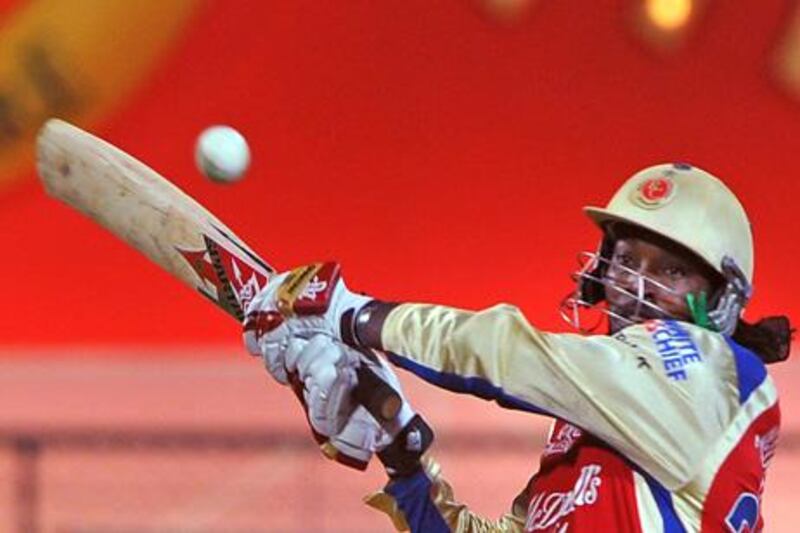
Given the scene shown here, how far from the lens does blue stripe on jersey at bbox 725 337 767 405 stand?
185 centimetres

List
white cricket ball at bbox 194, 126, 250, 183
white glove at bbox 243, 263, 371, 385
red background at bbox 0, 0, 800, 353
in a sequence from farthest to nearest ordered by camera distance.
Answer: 1. red background at bbox 0, 0, 800, 353
2. white cricket ball at bbox 194, 126, 250, 183
3. white glove at bbox 243, 263, 371, 385

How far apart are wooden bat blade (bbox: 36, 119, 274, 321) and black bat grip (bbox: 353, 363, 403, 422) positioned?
22cm

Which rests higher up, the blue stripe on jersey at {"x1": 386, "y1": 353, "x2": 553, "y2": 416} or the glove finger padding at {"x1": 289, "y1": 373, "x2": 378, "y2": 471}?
the blue stripe on jersey at {"x1": 386, "y1": 353, "x2": 553, "y2": 416}

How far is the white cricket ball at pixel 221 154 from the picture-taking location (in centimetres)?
232

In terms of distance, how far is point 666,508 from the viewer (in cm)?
183

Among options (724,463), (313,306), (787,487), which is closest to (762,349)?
(724,463)

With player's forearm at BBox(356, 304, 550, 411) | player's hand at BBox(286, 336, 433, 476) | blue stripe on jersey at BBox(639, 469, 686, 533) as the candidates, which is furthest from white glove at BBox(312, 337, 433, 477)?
blue stripe on jersey at BBox(639, 469, 686, 533)

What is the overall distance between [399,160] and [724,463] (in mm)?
1994

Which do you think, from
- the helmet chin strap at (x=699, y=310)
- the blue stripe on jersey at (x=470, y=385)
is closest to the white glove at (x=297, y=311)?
the blue stripe on jersey at (x=470, y=385)

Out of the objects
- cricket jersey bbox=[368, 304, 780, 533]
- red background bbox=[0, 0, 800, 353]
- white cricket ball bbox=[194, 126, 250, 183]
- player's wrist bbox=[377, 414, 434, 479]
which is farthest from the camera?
red background bbox=[0, 0, 800, 353]

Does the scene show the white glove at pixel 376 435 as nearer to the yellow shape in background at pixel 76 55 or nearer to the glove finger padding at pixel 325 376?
the glove finger padding at pixel 325 376

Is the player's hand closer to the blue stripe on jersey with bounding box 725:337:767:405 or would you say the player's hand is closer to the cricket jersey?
the cricket jersey

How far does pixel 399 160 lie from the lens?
374cm

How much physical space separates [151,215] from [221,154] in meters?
0.13
